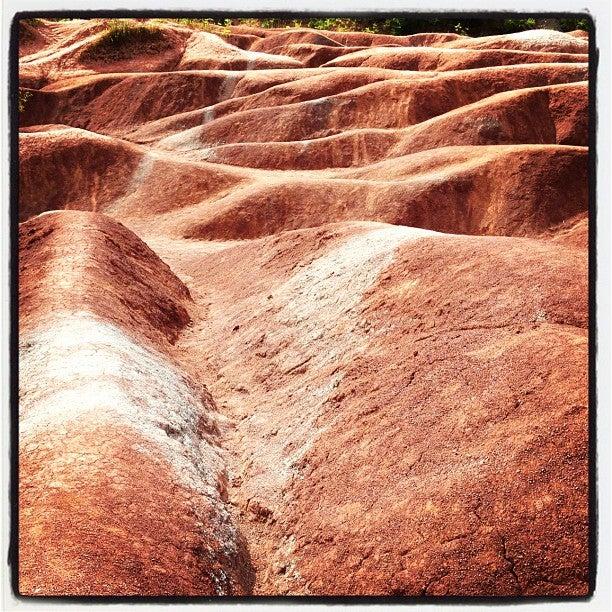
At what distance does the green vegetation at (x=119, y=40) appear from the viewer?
3747cm

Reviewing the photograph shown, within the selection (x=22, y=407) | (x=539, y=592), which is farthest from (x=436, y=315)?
(x=22, y=407)

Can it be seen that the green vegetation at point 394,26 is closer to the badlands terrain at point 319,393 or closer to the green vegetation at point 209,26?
the green vegetation at point 209,26

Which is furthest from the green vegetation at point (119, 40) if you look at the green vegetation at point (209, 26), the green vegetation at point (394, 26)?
the green vegetation at point (209, 26)

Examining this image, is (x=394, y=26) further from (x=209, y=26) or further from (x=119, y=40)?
(x=119, y=40)

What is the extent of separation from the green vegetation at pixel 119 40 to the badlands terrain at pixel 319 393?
22.1m

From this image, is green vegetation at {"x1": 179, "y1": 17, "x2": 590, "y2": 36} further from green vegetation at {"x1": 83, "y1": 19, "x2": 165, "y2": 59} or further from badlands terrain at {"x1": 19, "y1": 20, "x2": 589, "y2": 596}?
badlands terrain at {"x1": 19, "y1": 20, "x2": 589, "y2": 596}

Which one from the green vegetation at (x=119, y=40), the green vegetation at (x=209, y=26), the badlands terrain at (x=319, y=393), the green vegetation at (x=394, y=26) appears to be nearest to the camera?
the badlands terrain at (x=319, y=393)

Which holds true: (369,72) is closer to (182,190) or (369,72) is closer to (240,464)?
(182,190)

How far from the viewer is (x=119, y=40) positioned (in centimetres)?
3766

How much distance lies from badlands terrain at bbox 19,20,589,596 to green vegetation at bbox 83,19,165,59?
2214 cm

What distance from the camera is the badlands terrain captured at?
5.41 meters

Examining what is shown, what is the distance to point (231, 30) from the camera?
45688 millimetres

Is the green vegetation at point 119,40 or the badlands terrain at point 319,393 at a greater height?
the green vegetation at point 119,40

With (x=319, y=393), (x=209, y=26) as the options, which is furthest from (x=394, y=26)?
(x=319, y=393)
